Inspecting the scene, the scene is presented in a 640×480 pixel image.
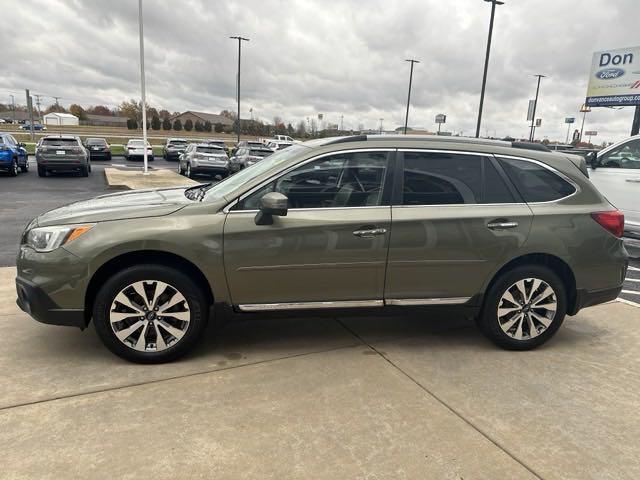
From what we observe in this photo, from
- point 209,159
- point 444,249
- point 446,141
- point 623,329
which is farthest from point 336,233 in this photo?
point 209,159

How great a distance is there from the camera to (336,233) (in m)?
3.61

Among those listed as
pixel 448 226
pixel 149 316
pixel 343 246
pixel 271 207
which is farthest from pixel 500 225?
pixel 149 316

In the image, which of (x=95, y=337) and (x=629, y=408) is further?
(x=95, y=337)

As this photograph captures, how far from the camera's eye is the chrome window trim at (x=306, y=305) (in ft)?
11.9

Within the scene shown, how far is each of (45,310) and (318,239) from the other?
202cm

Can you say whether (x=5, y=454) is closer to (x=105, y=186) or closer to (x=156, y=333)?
(x=156, y=333)

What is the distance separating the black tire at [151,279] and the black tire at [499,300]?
7.59 ft

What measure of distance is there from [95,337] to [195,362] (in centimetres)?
102

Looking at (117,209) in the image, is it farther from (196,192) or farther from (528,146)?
(528,146)

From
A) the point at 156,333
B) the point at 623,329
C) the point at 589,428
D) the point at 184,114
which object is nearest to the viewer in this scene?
the point at 589,428

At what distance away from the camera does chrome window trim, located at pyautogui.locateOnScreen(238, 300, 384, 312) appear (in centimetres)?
363

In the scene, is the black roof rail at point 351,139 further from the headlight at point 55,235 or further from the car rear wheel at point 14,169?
the car rear wheel at point 14,169

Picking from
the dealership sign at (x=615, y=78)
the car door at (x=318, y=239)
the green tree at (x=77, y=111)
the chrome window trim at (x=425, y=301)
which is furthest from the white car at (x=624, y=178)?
the green tree at (x=77, y=111)

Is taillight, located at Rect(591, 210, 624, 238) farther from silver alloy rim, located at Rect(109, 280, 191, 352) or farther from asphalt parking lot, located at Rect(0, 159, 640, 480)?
silver alloy rim, located at Rect(109, 280, 191, 352)
